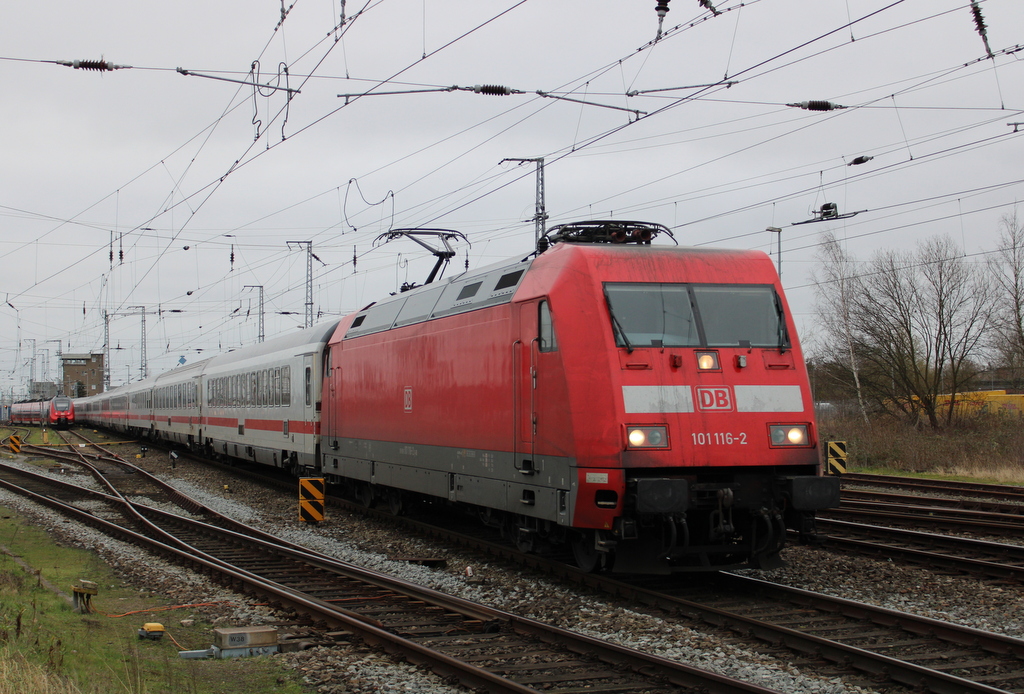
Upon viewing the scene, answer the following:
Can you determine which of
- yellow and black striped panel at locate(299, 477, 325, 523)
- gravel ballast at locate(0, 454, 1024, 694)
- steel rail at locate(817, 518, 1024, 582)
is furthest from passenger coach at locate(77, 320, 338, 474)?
steel rail at locate(817, 518, 1024, 582)

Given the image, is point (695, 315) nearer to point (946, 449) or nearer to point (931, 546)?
point (931, 546)

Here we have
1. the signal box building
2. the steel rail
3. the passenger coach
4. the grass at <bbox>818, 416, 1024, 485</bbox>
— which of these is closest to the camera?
the steel rail

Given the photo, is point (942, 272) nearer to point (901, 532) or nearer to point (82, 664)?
point (901, 532)

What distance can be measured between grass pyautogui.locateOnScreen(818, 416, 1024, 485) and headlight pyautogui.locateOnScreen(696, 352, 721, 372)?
16.3 m

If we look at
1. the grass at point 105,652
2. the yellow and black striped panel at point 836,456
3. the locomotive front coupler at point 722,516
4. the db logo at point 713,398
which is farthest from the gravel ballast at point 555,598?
the yellow and black striped panel at point 836,456

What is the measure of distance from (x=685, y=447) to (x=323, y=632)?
3.88 m

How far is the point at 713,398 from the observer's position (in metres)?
9.25

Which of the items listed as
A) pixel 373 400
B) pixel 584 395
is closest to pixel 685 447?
pixel 584 395

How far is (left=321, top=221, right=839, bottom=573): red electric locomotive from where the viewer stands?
29.3ft

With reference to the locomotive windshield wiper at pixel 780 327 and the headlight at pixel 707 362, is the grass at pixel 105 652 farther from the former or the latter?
the locomotive windshield wiper at pixel 780 327

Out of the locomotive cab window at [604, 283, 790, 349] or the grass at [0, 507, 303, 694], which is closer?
the grass at [0, 507, 303, 694]

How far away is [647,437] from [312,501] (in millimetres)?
8860

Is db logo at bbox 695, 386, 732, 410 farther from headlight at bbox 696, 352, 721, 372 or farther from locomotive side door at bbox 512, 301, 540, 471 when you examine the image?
locomotive side door at bbox 512, 301, 540, 471

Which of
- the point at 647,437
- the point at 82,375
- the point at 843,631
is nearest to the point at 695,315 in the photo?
the point at 647,437
